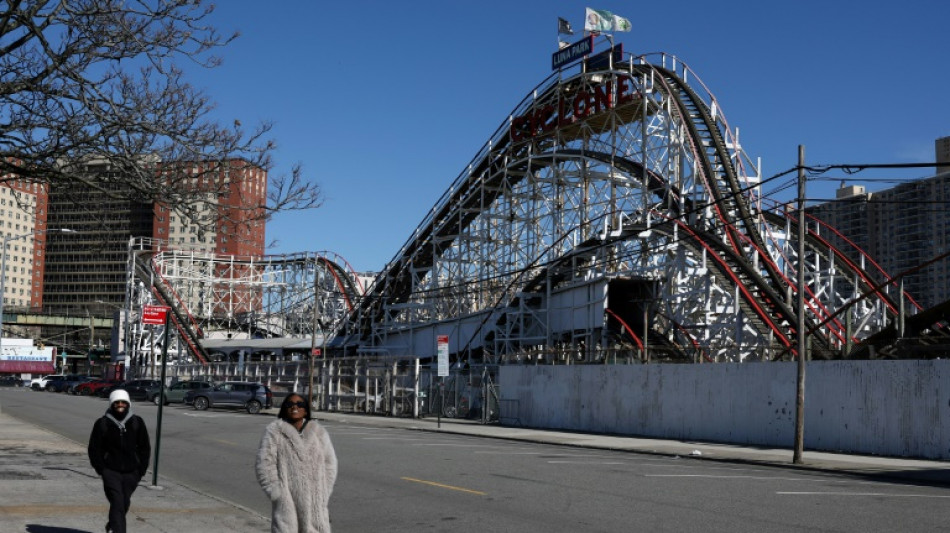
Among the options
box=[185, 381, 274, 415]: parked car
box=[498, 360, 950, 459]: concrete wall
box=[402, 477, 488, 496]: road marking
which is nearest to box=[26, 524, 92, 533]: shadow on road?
box=[402, 477, 488, 496]: road marking

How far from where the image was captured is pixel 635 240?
44.0 meters

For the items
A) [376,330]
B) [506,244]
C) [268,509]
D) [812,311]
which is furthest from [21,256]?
[268,509]

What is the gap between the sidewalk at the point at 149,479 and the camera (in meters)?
12.6

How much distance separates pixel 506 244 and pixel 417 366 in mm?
10240

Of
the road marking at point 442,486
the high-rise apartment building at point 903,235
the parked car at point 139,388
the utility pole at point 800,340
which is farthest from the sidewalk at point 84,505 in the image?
the high-rise apartment building at point 903,235

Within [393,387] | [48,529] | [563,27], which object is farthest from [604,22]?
[48,529]

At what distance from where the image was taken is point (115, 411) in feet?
35.7

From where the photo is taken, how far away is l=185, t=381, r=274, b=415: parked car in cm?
5034

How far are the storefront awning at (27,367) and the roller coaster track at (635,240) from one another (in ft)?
208

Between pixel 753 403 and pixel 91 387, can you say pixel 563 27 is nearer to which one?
pixel 753 403

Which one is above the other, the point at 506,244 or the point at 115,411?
the point at 506,244

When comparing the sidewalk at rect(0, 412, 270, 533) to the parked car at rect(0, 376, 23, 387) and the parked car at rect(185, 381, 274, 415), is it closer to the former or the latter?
the parked car at rect(185, 381, 274, 415)

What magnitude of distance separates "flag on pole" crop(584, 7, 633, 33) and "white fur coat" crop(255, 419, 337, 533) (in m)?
42.7

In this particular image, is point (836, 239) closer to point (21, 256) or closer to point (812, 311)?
point (812, 311)
